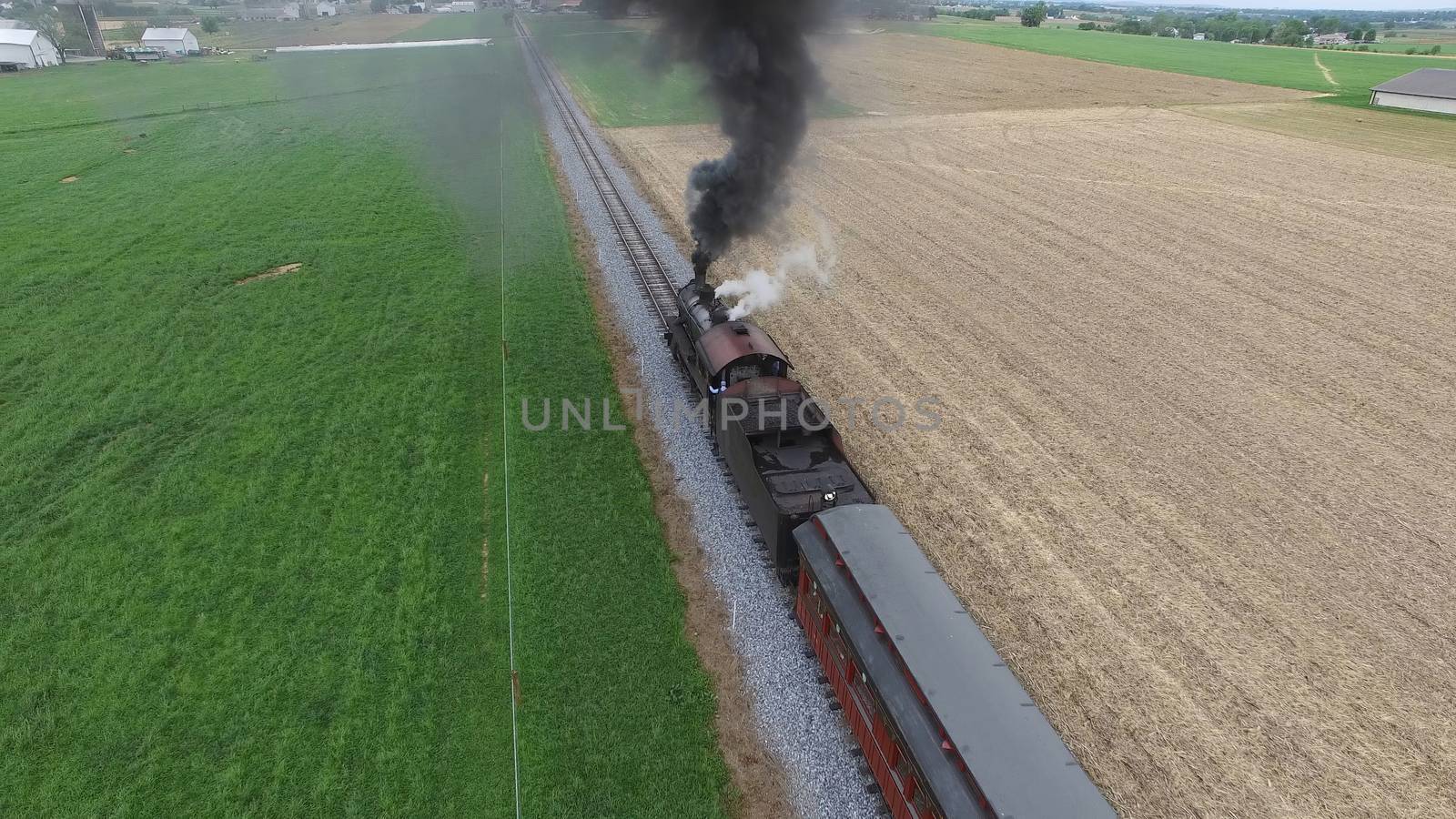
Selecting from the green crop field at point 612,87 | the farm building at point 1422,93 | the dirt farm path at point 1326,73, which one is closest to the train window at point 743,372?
the green crop field at point 612,87

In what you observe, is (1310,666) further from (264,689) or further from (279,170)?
(279,170)

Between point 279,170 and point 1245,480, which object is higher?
point 279,170

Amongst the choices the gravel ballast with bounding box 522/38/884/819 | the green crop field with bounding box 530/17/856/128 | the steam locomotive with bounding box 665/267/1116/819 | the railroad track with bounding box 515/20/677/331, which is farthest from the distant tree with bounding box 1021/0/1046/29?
the steam locomotive with bounding box 665/267/1116/819

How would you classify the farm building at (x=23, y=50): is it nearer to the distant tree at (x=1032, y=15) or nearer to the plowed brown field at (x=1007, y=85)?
the plowed brown field at (x=1007, y=85)

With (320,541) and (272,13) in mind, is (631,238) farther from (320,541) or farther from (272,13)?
(272,13)

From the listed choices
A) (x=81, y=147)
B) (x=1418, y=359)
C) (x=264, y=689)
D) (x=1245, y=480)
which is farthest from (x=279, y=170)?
(x=1418, y=359)

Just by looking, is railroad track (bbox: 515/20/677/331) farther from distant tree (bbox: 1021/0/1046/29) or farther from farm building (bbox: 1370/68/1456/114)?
distant tree (bbox: 1021/0/1046/29)
